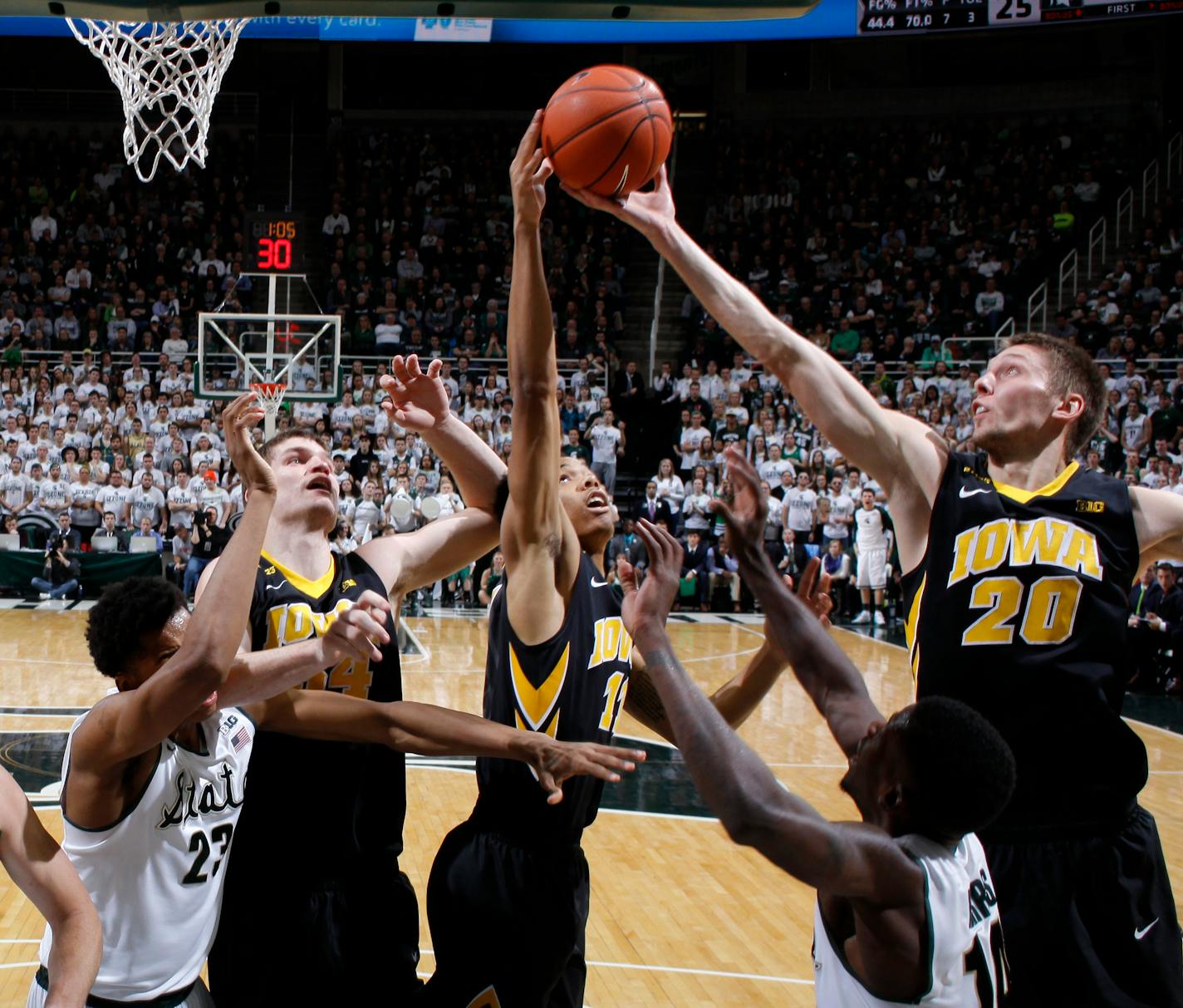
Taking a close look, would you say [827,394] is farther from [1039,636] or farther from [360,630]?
[360,630]

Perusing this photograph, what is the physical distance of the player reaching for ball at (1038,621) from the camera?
2.56m

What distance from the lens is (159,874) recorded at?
252 centimetres

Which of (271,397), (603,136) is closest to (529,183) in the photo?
(603,136)

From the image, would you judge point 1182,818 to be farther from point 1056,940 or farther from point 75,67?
point 75,67

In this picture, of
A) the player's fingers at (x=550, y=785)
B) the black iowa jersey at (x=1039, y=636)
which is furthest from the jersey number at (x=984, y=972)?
the player's fingers at (x=550, y=785)

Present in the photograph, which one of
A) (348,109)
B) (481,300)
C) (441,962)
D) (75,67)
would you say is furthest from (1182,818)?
(75,67)

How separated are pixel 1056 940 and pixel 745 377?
16643 millimetres

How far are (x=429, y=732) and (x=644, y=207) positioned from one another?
134cm

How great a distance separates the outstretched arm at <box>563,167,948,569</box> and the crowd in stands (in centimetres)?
1108

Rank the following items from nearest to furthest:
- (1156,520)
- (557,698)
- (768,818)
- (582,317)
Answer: (768,818), (1156,520), (557,698), (582,317)

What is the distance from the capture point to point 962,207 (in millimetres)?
22641

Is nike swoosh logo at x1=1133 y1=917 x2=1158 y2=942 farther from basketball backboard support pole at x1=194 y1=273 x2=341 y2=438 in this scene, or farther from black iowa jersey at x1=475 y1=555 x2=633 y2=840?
basketball backboard support pole at x1=194 y1=273 x2=341 y2=438

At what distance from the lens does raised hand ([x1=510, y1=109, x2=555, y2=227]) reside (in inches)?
110

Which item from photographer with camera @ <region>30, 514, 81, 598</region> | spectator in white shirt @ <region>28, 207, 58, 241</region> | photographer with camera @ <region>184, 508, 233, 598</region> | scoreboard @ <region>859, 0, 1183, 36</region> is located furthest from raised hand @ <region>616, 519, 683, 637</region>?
spectator in white shirt @ <region>28, 207, 58, 241</region>
